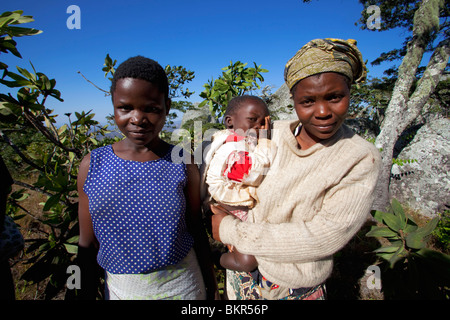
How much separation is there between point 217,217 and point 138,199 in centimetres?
47

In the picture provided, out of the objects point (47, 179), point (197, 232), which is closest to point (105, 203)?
point (197, 232)

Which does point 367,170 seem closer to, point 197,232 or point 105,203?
point 197,232

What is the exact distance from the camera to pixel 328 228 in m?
1.04

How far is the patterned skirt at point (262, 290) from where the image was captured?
127 centimetres

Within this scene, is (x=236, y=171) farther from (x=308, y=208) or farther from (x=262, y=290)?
(x=262, y=290)

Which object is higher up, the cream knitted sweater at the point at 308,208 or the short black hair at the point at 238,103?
the short black hair at the point at 238,103

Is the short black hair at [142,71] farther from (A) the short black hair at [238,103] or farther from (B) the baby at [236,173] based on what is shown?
(A) the short black hair at [238,103]

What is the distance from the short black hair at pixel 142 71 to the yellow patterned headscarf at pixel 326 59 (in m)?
0.72

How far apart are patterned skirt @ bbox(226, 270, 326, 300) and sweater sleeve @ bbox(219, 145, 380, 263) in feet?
0.97

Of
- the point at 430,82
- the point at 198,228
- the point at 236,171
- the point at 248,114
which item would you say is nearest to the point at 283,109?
the point at 430,82

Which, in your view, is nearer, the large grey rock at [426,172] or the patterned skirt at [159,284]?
the patterned skirt at [159,284]

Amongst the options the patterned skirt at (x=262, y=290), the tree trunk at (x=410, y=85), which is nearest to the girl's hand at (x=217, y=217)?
the patterned skirt at (x=262, y=290)

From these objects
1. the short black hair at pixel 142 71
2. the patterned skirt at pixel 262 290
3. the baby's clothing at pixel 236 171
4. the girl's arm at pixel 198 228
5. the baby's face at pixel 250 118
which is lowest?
the patterned skirt at pixel 262 290
